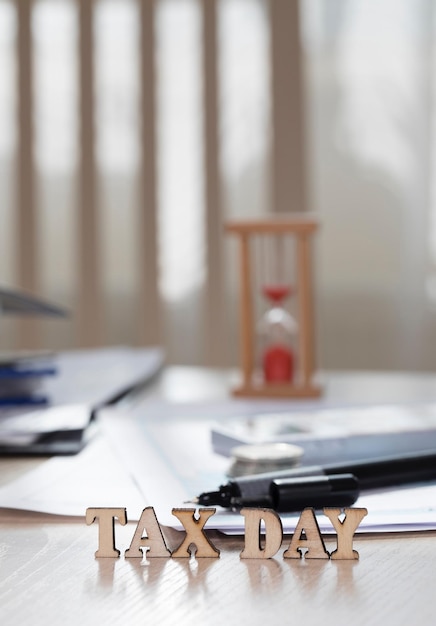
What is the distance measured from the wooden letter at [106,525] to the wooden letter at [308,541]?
0.26 feet

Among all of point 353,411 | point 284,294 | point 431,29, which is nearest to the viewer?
point 353,411

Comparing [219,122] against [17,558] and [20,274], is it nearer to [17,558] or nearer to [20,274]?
[20,274]

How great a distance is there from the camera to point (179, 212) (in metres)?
2.93

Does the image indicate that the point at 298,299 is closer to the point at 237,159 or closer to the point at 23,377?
the point at 23,377

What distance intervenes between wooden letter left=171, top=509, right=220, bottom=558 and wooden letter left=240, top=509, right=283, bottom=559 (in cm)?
2

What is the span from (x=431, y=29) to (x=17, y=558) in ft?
8.71

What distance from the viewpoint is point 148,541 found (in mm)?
404

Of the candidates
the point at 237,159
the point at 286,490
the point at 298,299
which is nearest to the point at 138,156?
the point at 237,159

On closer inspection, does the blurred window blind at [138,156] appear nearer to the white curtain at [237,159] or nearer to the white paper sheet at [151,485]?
the white curtain at [237,159]

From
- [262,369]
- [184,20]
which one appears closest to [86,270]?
[184,20]

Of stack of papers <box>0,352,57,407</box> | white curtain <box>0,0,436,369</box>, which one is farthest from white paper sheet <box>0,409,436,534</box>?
white curtain <box>0,0,436,369</box>

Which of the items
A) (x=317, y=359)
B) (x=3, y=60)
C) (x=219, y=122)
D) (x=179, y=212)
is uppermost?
(x=3, y=60)

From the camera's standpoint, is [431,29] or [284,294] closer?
[284,294]

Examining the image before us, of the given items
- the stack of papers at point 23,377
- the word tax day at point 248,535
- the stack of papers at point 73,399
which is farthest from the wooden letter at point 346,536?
A: the stack of papers at point 23,377
